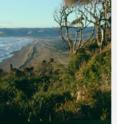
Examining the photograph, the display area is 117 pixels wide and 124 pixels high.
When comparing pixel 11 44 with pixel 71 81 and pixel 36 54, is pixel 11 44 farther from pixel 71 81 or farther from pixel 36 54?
pixel 71 81

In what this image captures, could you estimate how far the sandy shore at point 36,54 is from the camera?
5.18 m

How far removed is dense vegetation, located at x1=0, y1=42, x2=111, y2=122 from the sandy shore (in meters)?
0.07

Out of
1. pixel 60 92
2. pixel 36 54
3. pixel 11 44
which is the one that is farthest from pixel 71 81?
pixel 11 44

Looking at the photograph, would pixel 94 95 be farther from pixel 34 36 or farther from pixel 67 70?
pixel 34 36

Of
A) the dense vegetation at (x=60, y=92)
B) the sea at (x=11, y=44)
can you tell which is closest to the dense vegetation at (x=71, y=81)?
the dense vegetation at (x=60, y=92)

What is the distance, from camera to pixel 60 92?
5152mm

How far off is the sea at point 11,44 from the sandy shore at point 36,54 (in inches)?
1.7

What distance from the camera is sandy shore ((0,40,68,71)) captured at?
5180 mm

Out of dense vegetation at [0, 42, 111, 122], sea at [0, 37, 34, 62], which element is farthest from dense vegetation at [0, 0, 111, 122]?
sea at [0, 37, 34, 62]

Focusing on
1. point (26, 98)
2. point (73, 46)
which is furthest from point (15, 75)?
point (73, 46)

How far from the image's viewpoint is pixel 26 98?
16.8ft

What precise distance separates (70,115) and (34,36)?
1016 millimetres

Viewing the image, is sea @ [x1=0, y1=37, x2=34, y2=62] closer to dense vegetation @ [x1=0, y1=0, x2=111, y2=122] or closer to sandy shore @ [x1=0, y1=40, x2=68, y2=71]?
sandy shore @ [x1=0, y1=40, x2=68, y2=71]

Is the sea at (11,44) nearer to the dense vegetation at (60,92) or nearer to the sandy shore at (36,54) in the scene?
the sandy shore at (36,54)
